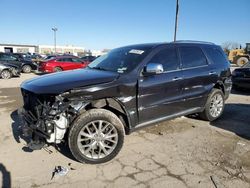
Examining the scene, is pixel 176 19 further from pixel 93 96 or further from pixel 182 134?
pixel 93 96

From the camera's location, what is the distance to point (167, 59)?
451 centimetres

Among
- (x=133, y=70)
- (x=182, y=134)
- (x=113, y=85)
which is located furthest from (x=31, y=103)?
(x=182, y=134)

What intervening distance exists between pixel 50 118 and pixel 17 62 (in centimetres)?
1726

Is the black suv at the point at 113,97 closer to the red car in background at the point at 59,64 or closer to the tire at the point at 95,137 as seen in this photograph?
the tire at the point at 95,137

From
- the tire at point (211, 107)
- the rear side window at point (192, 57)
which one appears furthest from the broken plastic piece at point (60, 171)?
the tire at point (211, 107)

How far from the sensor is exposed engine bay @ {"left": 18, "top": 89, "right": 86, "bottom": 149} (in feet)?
10.9

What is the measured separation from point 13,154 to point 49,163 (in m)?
0.77

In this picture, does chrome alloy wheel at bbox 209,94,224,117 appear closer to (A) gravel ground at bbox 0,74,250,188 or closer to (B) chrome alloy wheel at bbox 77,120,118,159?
(A) gravel ground at bbox 0,74,250,188

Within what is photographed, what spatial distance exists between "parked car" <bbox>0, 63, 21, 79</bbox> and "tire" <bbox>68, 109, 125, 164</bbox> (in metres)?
13.9

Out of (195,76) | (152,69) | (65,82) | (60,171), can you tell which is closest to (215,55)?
(195,76)

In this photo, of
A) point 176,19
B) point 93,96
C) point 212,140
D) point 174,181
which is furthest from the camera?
point 176,19

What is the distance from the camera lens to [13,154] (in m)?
3.94

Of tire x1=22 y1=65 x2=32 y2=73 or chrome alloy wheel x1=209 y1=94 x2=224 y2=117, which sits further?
tire x1=22 y1=65 x2=32 y2=73

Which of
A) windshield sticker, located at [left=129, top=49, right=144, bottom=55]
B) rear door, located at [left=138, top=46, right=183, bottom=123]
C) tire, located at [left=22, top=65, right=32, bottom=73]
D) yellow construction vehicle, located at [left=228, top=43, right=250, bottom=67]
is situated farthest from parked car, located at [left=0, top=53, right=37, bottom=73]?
yellow construction vehicle, located at [left=228, top=43, right=250, bottom=67]
